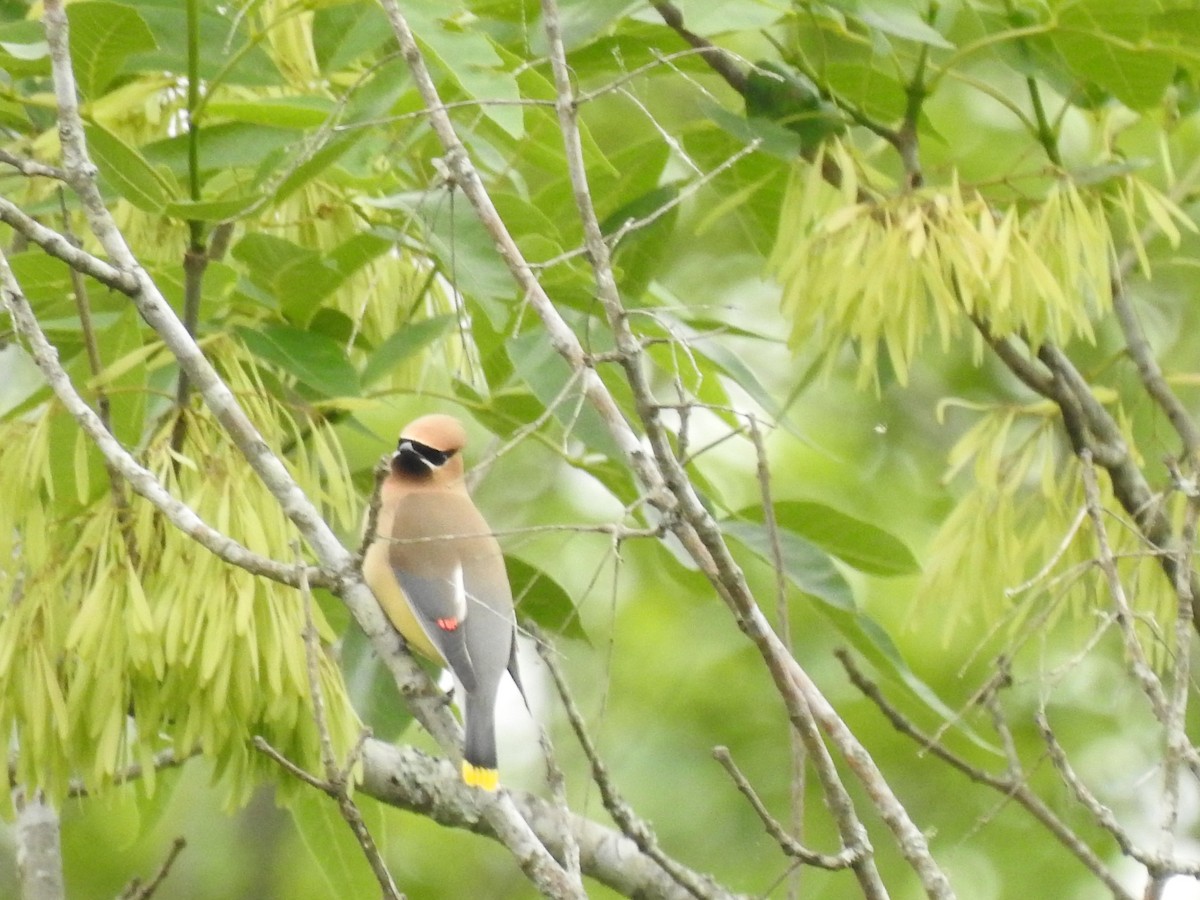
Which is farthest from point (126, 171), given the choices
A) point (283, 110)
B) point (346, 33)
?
point (346, 33)

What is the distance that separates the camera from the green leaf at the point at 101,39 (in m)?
2.99

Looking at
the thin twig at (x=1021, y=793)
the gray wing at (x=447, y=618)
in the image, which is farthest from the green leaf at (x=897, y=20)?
the gray wing at (x=447, y=618)

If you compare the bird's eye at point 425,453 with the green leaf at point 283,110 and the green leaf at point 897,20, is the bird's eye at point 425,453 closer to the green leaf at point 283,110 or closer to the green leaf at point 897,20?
the green leaf at point 283,110

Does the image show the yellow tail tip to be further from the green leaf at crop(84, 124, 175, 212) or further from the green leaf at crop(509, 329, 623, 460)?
the green leaf at crop(84, 124, 175, 212)

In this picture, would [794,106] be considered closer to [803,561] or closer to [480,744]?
[803,561]

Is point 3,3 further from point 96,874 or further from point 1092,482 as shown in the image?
point 96,874

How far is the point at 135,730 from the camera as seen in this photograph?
2908mm

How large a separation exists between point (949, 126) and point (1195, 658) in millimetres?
2485

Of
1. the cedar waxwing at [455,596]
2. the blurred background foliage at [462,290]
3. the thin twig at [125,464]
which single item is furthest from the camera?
the cedar waxwing at [455,596]

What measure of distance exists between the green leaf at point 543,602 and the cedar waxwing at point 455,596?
3.7 inches

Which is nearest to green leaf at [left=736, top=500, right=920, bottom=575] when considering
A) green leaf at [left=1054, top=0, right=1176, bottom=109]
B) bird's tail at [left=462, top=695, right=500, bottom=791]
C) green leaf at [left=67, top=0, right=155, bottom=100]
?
bird's tail at [left=462, top=695, right=500, bottom=791]

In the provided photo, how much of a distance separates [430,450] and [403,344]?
100 cm

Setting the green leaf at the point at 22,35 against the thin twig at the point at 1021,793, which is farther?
the green leaf at the point at 22,35

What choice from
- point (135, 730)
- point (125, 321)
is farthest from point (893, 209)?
point (135, 730)
